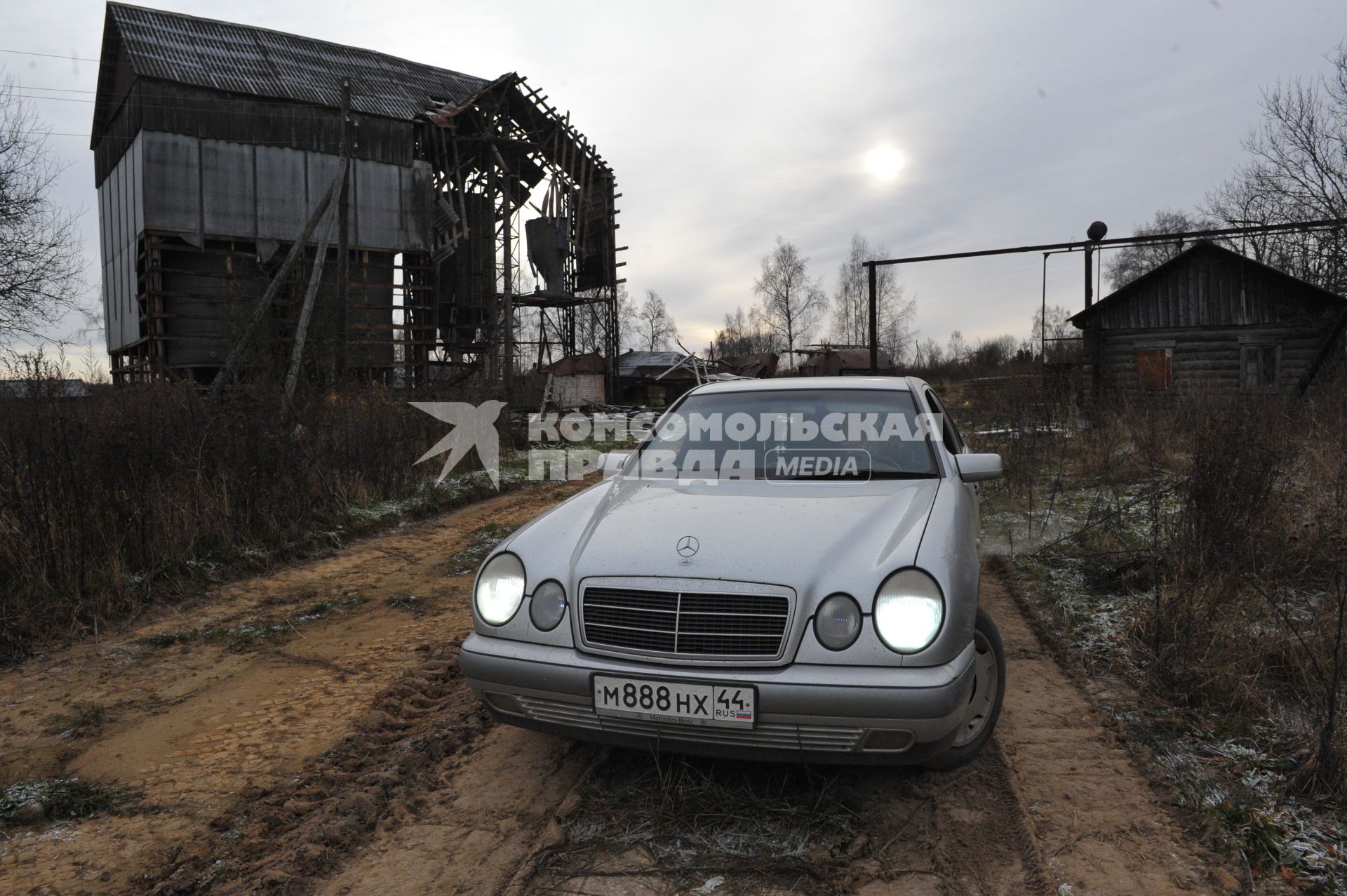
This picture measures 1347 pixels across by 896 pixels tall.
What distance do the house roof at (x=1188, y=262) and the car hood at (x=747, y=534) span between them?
21.6 meters

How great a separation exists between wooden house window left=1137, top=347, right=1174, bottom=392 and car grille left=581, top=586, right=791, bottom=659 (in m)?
26.4

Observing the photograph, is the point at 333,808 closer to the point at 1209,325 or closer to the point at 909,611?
the point at 909,611

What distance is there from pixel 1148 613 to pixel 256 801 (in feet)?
15.0

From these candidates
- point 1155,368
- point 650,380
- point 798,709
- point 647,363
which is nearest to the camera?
point 798,709

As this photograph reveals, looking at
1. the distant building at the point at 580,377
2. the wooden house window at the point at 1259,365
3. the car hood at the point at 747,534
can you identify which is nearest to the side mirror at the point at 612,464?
Answer: the car hood at the point at 747,534

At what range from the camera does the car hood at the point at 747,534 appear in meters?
2.69

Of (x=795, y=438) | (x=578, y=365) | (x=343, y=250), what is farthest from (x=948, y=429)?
(x=578, y=365)

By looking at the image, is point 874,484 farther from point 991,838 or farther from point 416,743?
point 416,743

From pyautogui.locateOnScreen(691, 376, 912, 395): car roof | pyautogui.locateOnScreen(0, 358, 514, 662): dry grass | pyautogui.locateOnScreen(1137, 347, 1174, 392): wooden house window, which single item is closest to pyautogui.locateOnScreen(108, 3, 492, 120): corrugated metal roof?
pyautogui.locateOnScreen(0, 358, 514, 662): dry grass

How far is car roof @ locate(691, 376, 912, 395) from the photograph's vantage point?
14.3 feet

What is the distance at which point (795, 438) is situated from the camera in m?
3.99

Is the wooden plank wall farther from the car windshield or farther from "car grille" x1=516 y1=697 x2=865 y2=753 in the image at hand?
"car grille" x1=516 y1=697 x2=865 y2=753

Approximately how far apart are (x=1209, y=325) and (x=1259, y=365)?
5.87ft

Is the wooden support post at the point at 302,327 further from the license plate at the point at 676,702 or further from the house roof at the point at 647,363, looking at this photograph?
the house roof at the point at 647,363
